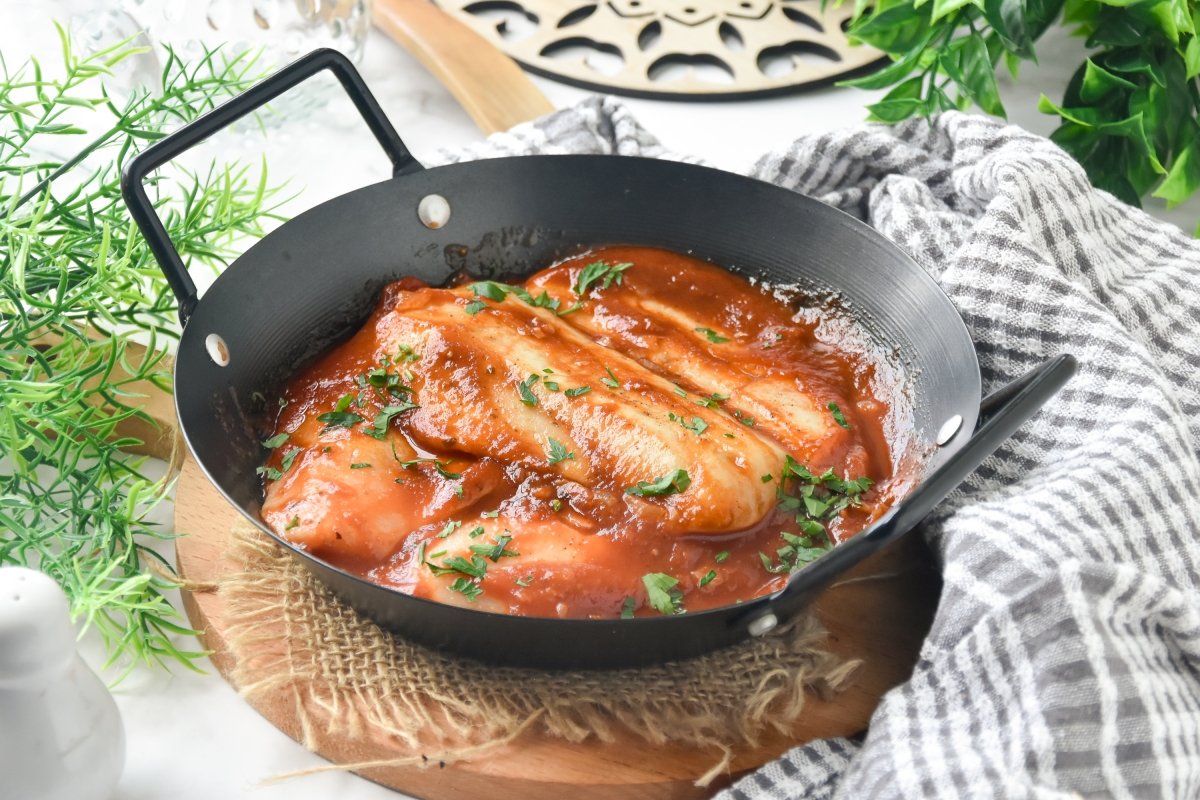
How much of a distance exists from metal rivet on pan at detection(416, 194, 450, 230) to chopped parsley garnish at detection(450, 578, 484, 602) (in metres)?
0.72

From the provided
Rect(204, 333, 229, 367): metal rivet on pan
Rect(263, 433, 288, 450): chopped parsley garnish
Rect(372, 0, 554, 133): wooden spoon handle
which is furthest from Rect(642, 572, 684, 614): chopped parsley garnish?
Rect(372, 0, 554, 133): wooden spoon handle

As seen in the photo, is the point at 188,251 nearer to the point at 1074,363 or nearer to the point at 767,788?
the point at 767,788

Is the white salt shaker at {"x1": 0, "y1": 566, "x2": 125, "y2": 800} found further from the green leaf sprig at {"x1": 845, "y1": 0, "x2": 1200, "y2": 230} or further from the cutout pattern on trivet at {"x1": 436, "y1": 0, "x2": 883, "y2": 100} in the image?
the cutout pattern on trivet at {"x1": 436, "y1": 0, "x2": 883, "y2": 100}

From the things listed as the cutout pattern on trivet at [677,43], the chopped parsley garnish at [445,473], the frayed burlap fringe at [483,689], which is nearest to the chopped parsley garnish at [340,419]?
the chopped parsley garnish at [445,473]

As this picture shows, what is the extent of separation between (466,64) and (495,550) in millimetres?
1518

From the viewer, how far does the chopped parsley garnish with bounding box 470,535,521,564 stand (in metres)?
1.42

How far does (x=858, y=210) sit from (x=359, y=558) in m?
1.11

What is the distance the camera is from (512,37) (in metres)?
2.81

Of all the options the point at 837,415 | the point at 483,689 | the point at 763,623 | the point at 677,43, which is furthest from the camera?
the point at 677,43

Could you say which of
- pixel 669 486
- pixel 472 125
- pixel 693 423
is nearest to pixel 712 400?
pixel 693 423

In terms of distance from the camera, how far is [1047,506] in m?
1.46

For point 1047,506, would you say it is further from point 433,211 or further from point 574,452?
point 433,211

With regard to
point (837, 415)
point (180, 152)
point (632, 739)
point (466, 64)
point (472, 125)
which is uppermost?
point (180, 152)

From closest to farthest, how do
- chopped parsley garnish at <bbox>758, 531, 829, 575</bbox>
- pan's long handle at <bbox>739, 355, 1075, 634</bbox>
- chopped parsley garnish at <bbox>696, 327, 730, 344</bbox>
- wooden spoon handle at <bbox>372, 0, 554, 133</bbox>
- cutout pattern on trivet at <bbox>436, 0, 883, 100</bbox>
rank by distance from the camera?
pan's long handle at <bbox>739, 355, 1075, 634</bbox>
chopped parsley garnish at <bbox>758, 531, 829, 575</bbox>
chopped parsley garnish at <bbox>696, 327, 730, 344</bbox>
wooden spoon handle at <bbox>372, 0, 554, 133</bbox>
cutout pattern on trivet at <bbox>436, 0, 883, 100</bbox>
